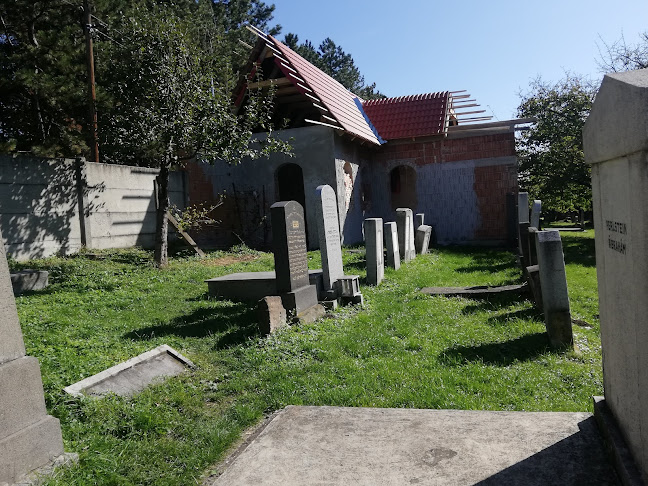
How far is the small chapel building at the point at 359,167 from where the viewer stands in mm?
16734

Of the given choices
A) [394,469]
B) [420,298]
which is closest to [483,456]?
[394,469]

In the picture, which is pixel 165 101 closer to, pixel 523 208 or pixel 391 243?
pixel 391 243

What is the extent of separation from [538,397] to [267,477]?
2.55 metres

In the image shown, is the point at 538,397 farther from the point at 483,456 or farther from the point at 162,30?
the point at 162,30

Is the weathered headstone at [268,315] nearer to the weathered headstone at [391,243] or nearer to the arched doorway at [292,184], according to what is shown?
the weathered headstone at [391,243]

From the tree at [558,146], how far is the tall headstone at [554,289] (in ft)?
48.8

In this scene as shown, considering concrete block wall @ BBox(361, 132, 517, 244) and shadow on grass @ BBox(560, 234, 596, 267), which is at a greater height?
concrete block wall @ BBox(361, 132, 517, 244)

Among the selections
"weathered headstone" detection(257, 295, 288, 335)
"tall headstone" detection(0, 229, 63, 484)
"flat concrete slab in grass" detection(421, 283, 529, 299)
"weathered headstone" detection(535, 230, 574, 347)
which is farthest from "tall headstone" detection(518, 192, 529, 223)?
"tall headstone" detection(0, 229, 63, 484)

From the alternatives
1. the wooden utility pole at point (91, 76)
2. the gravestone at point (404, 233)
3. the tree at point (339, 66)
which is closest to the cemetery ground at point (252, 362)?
the gravestone at point (404, 233)

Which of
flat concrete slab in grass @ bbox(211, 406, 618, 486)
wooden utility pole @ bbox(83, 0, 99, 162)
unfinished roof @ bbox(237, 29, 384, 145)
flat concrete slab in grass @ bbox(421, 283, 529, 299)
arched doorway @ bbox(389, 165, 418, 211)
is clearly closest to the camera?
flat concrete slab in grass @ bbox(211, 406, 618, 486)

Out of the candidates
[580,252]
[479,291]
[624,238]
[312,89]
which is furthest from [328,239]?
[580,252]

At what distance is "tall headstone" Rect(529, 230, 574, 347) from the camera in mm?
5480

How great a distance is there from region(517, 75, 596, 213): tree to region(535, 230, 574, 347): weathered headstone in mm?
14866

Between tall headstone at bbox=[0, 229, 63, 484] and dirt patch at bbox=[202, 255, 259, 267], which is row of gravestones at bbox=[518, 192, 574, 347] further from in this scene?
dirt patch at bbox=[202, 255, 259, 267]
